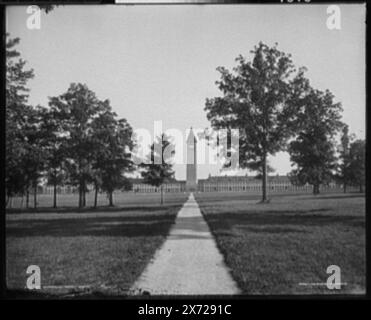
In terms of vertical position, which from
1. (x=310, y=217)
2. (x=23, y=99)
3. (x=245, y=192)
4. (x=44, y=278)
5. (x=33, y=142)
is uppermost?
(x=23, y=99)

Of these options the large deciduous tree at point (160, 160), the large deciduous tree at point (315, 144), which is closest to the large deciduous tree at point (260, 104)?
the large deciduous tree at point (315, 144)

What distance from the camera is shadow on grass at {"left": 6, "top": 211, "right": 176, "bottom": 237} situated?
4.56 meters

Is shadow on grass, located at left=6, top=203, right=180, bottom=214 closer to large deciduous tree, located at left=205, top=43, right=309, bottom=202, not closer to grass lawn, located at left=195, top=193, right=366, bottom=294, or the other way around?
grass lawn, located at left=195, top=193, right=366, bottom=294

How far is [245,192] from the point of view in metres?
4.85

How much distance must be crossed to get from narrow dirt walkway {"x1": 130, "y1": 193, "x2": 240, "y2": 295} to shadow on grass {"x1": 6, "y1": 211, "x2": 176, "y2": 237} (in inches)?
18.5

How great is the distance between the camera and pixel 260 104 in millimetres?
5273

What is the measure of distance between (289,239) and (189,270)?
1505 millimetres

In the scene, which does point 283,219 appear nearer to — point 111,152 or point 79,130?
point 111,152

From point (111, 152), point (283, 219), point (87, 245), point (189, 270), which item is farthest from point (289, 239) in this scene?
point (111, 152)

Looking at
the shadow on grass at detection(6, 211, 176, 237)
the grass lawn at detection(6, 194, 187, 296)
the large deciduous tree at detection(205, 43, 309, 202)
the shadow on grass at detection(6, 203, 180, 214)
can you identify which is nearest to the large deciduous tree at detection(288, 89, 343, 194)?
the large deciduous tree at detection(205, 43, 309, 202)

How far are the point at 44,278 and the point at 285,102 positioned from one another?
4.38 metres

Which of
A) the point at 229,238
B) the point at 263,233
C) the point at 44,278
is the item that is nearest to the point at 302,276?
the point at 263,233

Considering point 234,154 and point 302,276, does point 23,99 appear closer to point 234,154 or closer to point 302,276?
point 234,154

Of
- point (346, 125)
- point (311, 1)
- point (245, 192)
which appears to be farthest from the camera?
point (245, 192)
